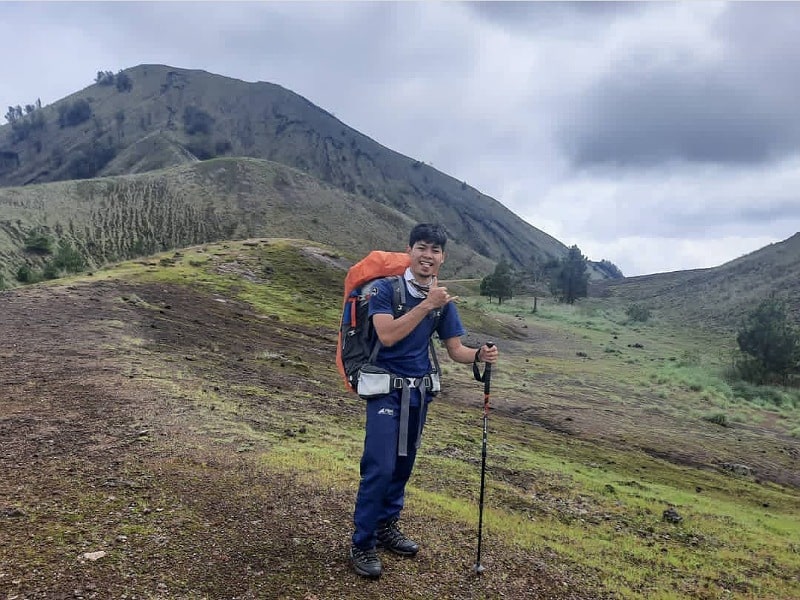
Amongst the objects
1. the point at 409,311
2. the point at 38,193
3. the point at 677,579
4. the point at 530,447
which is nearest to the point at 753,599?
the point at 677,579

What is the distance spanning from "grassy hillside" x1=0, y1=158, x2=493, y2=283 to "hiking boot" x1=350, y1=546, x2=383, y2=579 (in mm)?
62844

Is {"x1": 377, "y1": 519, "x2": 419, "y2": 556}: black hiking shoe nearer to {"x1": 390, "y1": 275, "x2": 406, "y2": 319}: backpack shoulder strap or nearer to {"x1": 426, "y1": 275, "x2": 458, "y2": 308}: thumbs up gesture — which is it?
{"x1": 390, "y1": 275, "x2": 406, "y2": 319}: backpack shoulder strap

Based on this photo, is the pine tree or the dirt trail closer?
the dirt trail

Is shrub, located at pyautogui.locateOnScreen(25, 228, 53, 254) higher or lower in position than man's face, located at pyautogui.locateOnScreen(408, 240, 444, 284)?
higher

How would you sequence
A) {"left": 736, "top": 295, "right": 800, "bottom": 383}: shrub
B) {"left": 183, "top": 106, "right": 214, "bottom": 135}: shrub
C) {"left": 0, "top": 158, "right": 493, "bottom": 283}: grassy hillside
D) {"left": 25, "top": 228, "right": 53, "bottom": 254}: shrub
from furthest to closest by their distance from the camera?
1. {"left": 183, "top": 106, "right": 214, "bottom": 135}: shrub
2. {"left": 0, "top": 158, "right": 493, "bottom": 283}: grassy hillside
3. {"left": 25, "top": 228, "right": 53, "bottom": 254}: shrub
4. {"left": 736, "top": 295, "right": 800, "bottom": 383}: shrub

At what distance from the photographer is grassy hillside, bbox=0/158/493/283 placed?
74.4 m

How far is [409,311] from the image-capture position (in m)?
4.16

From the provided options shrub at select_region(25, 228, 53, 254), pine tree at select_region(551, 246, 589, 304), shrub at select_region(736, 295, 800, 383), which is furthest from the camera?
pine tree at select_region(551, 246, 589, 304)

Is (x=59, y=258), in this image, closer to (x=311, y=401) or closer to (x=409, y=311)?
(x=311, y=401)

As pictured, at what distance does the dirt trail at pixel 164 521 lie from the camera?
3.95 m

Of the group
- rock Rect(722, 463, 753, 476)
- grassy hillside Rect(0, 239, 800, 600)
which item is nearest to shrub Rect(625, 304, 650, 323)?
grassy hillside Rect(0, 239, 800, 600)

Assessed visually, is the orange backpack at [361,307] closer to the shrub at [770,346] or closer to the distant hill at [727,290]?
the shrub at [770,346]

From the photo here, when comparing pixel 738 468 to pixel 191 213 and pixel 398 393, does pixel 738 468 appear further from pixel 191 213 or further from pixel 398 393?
pixel 191 213

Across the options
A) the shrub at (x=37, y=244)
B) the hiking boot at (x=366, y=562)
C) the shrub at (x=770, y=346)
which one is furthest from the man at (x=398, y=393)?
the shrub at (x=37, y=244)
